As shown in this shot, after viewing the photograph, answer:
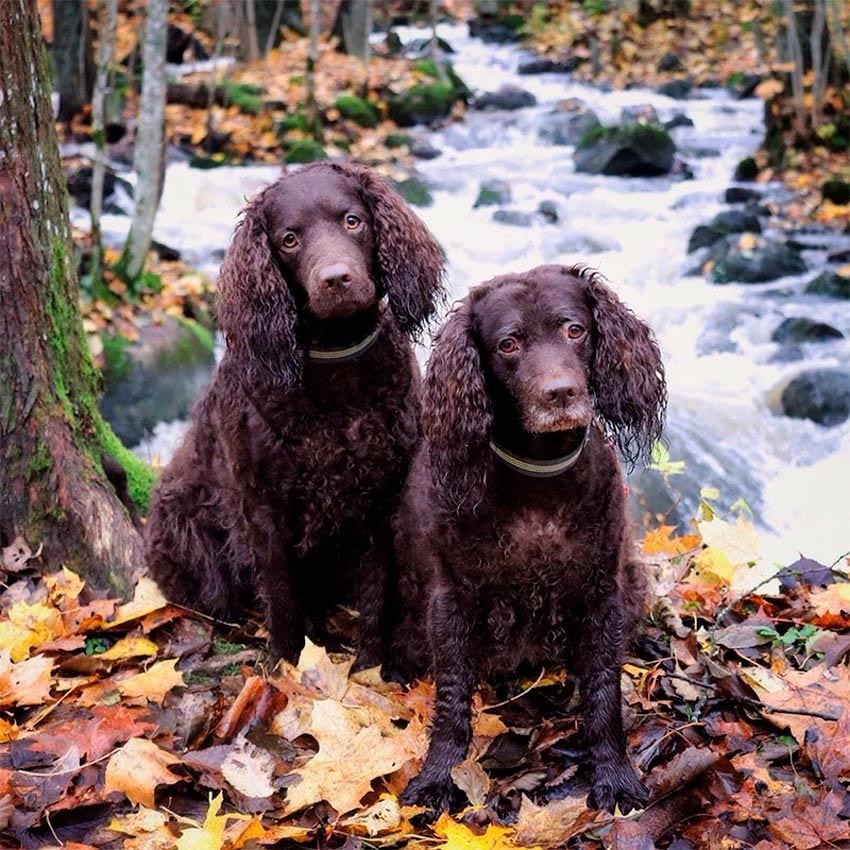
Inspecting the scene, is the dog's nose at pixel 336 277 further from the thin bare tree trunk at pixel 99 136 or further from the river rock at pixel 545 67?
the river rock at pixel 545 67

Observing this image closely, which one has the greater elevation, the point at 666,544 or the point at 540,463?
the point at 540,463

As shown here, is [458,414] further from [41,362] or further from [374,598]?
[41,362]

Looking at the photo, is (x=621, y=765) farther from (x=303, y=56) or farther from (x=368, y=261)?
(x=303, y=56)

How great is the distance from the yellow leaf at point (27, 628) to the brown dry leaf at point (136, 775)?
99cm

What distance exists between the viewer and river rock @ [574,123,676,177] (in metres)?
15.2

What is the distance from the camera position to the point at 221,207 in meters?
13.2

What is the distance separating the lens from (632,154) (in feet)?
49.9

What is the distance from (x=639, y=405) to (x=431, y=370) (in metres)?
0.63

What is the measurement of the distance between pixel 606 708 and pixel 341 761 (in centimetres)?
83

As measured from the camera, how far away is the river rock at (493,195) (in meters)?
13.7

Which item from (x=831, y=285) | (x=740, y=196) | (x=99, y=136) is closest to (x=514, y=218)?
(x=740, y=196)

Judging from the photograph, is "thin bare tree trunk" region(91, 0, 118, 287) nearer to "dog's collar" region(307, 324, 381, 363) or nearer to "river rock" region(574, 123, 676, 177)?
"dog's collar" region(307, 324, 381, 363)

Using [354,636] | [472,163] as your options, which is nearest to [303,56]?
[472,163]

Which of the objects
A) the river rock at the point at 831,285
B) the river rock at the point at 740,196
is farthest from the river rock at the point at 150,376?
the river rock at the point at 740,196
